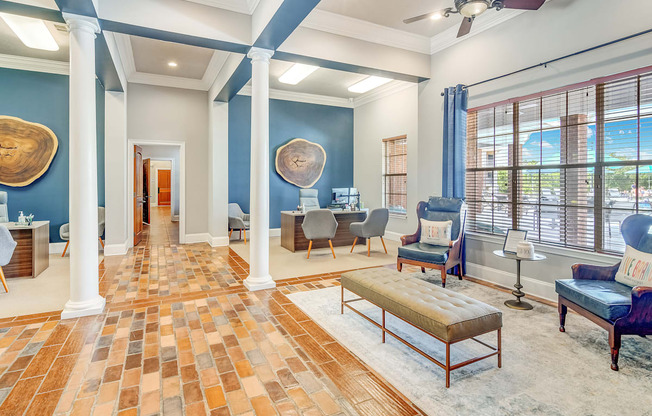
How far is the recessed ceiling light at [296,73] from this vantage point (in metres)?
5.80

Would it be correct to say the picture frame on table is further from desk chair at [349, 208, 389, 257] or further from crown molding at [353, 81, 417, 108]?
crown molding at [353, 81, 417, 108]

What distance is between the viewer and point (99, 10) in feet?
10.3

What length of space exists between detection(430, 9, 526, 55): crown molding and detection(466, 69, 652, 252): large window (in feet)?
3.15

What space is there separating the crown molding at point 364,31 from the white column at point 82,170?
89.6 inches

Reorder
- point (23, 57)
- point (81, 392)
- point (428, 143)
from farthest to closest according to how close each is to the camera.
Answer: point (23, 57) → point (428, 143) → point (81, 392)

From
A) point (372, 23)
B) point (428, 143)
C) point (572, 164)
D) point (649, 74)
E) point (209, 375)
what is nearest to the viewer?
point (209, 375)

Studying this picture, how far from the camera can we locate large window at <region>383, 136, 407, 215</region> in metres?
7.08

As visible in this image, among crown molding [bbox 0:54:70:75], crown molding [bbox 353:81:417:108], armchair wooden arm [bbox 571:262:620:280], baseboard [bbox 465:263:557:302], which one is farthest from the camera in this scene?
Answer: crown molding [bbox 353:81:417:108]

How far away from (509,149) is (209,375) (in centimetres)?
391

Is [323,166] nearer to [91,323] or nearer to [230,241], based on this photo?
[230,241]

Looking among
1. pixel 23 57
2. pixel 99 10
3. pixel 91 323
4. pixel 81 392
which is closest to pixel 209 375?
pixel 81 392

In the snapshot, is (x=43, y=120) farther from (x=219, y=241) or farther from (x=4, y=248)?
(x=219, y=241)

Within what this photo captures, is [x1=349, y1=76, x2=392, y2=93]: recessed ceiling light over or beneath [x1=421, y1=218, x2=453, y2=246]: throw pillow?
over

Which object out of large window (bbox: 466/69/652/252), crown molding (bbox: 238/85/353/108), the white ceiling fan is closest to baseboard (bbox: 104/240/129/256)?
crown molding (bbox: 238/85/353/108)
